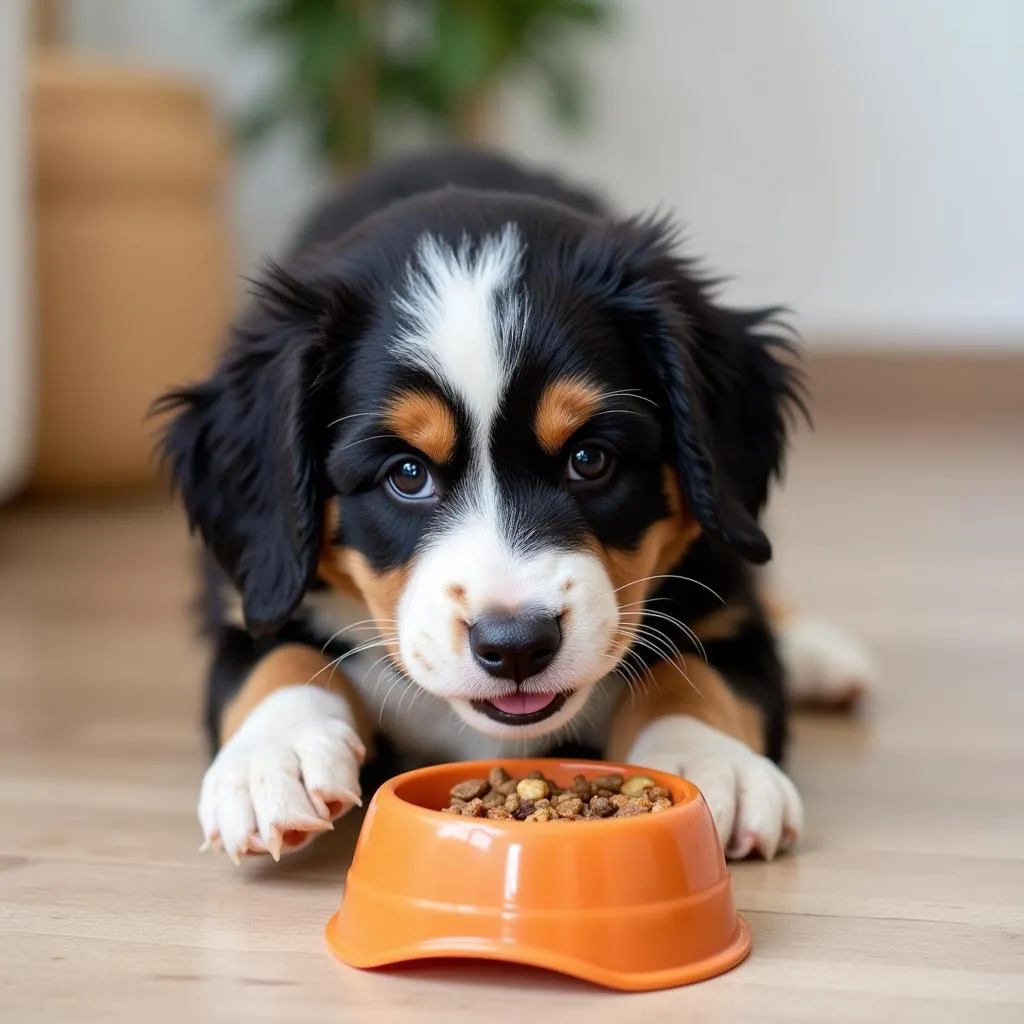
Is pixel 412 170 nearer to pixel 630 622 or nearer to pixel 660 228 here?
pixel 660 228

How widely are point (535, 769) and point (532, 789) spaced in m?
0.11

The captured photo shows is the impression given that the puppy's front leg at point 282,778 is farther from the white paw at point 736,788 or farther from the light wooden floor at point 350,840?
the white paw at point 736,788

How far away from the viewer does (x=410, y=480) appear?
6.70 feet

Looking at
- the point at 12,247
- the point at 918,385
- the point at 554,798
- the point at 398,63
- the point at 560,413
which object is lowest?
the point at 918,385

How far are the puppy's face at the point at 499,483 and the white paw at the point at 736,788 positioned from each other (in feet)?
0.44

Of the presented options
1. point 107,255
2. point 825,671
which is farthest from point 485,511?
point 107,255

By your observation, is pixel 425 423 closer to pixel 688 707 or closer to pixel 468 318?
pixel 468 318

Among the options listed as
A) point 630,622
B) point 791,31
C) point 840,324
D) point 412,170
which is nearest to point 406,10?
point 791,31

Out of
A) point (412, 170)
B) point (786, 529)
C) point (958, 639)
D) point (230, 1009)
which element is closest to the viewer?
point (230, 1009)

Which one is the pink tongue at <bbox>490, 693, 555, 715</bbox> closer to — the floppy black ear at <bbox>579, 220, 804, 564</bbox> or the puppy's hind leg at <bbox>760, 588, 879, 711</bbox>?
the floppy black ear at <bbox>579, 220, 804, 564</bbox>

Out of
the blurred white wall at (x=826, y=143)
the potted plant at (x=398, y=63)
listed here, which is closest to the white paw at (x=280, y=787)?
the potted plant at (x=398, y=63)

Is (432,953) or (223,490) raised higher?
(223,490)

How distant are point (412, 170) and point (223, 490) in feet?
3.43

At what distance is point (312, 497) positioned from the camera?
212cm
